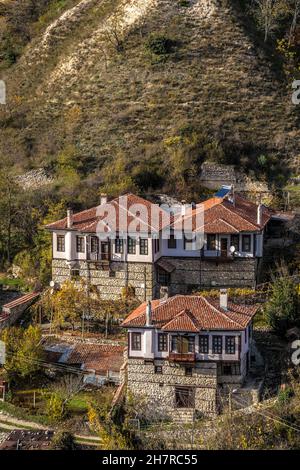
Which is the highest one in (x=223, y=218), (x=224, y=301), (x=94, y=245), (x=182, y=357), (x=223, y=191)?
(x=223, y=191)

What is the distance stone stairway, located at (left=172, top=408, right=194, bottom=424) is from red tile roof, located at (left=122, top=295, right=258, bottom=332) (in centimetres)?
361

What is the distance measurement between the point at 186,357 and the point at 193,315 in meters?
2.12

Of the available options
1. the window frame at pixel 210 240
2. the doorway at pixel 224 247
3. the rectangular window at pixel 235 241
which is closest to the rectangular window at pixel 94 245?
the window frame at pixel 210 240

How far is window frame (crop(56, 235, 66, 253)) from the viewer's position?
55.8 meters

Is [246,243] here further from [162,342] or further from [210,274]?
[162,342]

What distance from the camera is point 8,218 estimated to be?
203 ft

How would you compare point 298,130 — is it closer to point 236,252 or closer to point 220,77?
point 220,77

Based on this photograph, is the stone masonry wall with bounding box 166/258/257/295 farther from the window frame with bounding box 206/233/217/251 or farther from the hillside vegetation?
the hillside vegetation

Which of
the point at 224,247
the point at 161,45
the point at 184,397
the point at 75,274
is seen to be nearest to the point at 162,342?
the point at 184,397

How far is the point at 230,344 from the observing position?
153 ft

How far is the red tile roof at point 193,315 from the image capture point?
46.6m

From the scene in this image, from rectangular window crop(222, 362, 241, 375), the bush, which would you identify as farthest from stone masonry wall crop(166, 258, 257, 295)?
the bush

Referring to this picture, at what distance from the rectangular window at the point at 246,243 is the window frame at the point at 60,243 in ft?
31.4
